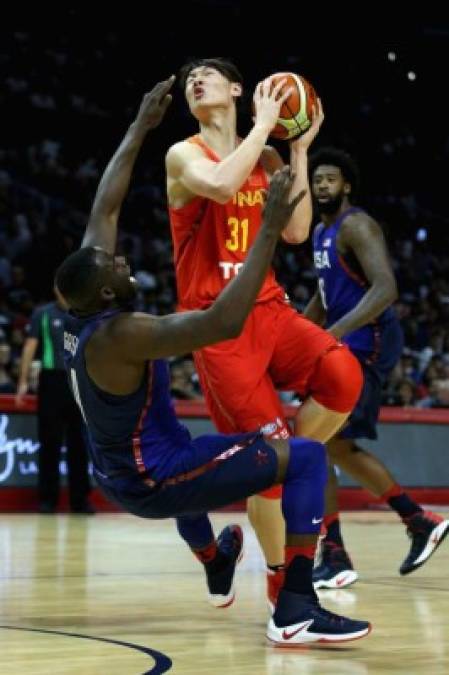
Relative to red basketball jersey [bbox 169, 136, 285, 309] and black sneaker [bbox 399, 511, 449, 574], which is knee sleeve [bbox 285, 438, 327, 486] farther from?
black sneaker [bbox 399, 511, 449, 574]

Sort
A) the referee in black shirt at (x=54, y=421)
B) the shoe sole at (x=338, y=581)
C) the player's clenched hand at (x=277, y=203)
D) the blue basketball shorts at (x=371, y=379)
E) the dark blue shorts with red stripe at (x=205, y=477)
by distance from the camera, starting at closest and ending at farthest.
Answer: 1. the player's clenched hand at (x=277, y=203)
2. the dark blue shorts with red stripe at (x=205, y=477)
3. the shoe sole at (x=338, y=581)
4. the blue basketball shorts at (x=371, y=379)
5. the referee in black shirt at (x=54, y=421)

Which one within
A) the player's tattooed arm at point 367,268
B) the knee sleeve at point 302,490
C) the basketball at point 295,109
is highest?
the basketball at point 295,109

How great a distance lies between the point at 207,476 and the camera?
4.50m

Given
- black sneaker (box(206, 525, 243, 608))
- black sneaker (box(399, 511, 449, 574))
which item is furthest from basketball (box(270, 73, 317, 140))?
black sneaker (box(399, 511, 449, 574))

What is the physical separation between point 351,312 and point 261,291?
125cm

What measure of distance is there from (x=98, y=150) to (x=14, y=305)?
5045 mm

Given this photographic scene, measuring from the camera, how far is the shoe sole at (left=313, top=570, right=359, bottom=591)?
629cm

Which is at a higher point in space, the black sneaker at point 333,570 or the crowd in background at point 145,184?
the crowd in background at point 145,184

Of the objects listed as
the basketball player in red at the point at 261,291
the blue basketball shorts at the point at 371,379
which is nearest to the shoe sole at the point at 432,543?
the blue basketball shorts at the point at 371,379


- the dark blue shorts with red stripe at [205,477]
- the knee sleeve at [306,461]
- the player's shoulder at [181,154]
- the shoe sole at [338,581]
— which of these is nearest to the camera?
the dark blue shorts with red stripe at [205,477]

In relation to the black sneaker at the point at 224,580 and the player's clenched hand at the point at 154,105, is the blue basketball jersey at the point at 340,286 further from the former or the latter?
the black sneaker at the point at 224,580

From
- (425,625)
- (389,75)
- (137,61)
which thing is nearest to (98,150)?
(137,61)

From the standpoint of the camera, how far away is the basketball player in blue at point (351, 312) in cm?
650

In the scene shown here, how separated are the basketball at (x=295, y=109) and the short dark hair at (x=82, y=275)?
3.81 ft
